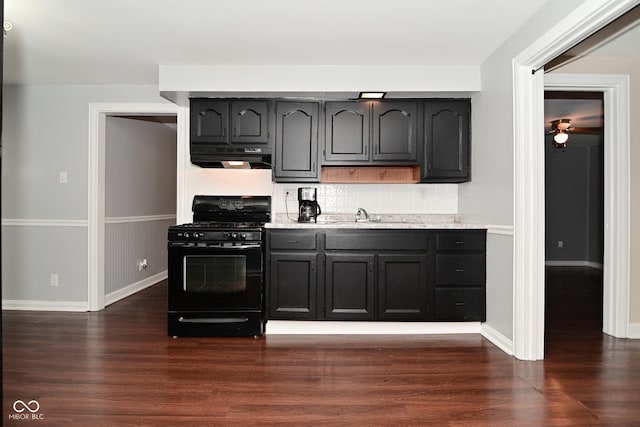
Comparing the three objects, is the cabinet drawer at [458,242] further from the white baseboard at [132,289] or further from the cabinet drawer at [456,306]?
the white baseboard at [132,289]

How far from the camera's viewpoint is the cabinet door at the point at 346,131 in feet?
12.9

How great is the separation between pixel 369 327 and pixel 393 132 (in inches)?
67.0

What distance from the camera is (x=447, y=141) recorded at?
3.90 meters

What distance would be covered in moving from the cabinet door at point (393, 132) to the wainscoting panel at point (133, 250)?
9.81 feet

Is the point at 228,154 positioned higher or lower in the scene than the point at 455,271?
higher

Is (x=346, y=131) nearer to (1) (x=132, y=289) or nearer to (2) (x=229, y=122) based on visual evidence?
(2) (x=229, y=122)

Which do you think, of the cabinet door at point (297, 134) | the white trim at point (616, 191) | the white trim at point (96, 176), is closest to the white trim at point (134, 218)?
the white trim at point (96, 176)

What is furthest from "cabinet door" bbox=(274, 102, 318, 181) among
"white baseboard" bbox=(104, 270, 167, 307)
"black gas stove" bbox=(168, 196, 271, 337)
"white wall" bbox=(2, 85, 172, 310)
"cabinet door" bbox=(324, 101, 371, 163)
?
"white baseboard" bbox=(104, 270, 167, 307)

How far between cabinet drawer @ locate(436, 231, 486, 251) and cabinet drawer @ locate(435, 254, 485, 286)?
6 cm

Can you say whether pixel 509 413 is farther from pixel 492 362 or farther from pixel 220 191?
pixel 220 191

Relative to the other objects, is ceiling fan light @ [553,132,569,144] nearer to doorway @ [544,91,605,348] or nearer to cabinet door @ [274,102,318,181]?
doorway @ [544,91,605,348]

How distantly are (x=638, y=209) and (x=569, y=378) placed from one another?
1859 mm

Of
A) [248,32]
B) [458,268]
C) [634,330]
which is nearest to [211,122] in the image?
[248,32]

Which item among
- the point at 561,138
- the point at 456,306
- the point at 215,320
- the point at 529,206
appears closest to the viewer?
the point at 529,206
